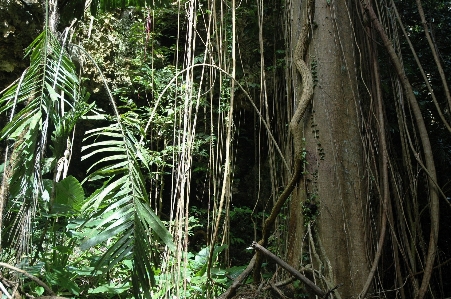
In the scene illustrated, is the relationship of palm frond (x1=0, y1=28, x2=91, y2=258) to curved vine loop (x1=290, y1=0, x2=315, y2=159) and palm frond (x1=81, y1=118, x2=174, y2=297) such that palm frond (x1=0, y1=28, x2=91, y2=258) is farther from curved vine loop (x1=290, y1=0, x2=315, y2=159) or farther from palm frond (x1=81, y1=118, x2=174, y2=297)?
curved vine loop (x1=290, y1=0, x2=315, y2=159)

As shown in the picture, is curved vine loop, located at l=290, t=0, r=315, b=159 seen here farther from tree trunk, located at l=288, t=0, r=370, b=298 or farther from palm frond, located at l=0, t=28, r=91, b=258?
palm frond, located at l=0, t=28, r=91, b=258

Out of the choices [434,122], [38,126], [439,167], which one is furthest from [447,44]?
[38,126]

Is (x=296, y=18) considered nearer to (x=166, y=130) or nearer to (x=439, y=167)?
(x=439, y=167)

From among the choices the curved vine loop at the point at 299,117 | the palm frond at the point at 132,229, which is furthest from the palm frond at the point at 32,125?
the curved vine loop at the point at 299,117

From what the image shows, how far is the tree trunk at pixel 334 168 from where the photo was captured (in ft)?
3.69

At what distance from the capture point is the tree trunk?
1.12 m

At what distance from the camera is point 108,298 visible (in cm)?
201

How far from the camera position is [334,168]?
1.17 metres

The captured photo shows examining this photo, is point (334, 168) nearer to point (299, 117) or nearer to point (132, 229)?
point (299, 117)

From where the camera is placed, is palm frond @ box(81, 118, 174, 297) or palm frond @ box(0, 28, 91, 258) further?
palm frond @ box(0, 28, 91, 258)

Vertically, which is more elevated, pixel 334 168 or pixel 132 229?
pixel 334 168

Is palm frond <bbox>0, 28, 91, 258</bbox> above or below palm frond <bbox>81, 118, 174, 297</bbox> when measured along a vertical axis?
above

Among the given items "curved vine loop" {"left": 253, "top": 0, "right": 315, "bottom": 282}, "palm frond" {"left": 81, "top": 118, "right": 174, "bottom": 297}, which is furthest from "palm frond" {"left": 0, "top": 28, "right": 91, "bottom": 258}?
"curved vine loop" {"left": 253, "top": 0, "right": 315, "bottom": 282}

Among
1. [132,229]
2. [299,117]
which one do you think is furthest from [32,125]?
[299,117]
